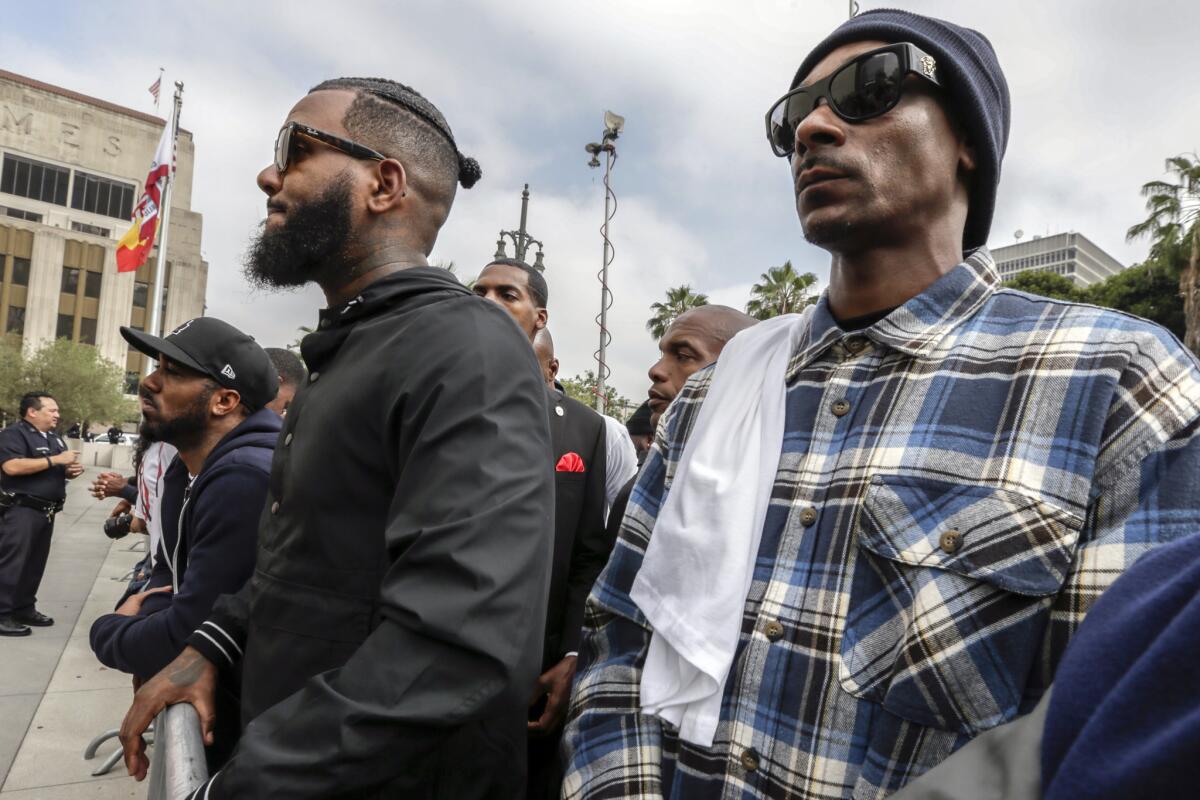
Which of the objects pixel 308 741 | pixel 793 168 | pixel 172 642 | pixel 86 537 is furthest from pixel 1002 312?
pixel 86 537

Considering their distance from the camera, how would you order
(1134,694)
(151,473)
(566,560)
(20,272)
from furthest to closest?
1. (20,272)
2. (151,473)
3. (566,560)
4. (1134,694)

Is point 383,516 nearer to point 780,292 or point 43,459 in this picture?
point 43,459

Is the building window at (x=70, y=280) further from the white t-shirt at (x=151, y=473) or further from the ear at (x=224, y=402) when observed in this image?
the ear at (x=224, y=402)

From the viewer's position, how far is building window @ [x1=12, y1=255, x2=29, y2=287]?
5197 cm

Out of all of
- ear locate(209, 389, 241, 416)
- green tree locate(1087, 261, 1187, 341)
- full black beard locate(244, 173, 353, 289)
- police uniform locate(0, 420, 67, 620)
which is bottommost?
police uniform locate(0, 420, 67, 620)

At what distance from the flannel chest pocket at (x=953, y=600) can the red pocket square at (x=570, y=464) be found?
6.43 feet

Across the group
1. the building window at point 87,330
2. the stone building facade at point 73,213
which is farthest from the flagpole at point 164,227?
the building window at point 87,330

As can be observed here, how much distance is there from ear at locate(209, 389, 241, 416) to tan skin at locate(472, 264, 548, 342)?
1.37 metres

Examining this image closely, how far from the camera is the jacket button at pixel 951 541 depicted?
3.78ft

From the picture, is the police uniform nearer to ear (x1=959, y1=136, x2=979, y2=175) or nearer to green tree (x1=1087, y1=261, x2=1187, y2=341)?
ear (x1=959, y1=136, x2=979, y2=175)

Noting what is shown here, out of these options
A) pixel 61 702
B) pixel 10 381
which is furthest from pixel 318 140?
pixel 10 381

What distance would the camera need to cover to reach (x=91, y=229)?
5575 cm

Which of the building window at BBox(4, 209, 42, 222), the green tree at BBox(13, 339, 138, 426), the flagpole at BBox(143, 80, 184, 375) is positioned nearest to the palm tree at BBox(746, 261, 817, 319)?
the flagpole at BBox(143, 80, 184, 375)

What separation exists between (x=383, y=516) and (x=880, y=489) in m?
0.92
